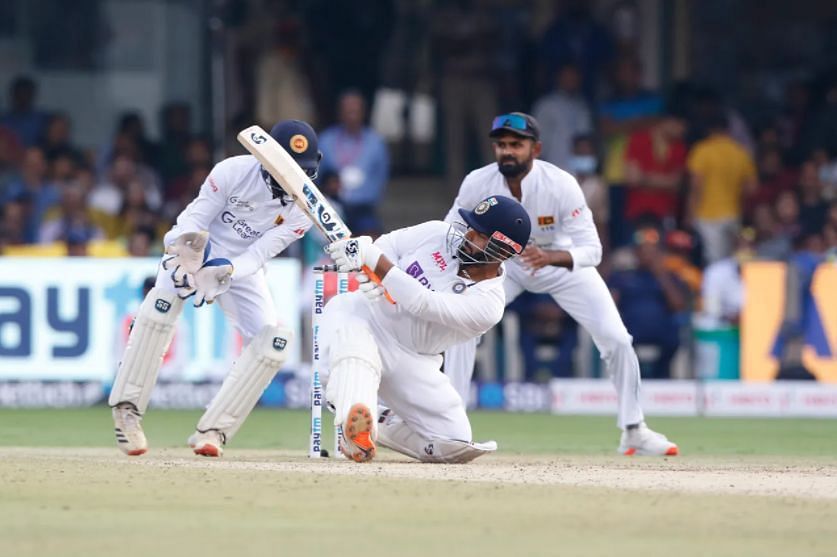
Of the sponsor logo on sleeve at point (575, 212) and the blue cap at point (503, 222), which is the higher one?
the sponsor logo on sleeve at point (575, 212)

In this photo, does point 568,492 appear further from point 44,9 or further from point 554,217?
point 44,9

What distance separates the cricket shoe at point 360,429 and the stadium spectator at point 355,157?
21.7 feet

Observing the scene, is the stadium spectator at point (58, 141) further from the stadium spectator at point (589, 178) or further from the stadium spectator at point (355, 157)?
the stadium spectator at point (589, 178)

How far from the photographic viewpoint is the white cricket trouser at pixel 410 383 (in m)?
8.16

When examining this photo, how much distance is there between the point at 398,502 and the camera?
21.7 feet

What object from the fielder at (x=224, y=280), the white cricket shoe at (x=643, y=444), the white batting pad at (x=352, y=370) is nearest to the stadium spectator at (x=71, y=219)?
the fielder at (x=224, y=280)

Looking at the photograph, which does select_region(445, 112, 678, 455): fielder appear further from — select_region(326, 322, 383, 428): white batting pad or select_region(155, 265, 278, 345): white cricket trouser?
select_region(326, 322, 383, 428): white batting pad

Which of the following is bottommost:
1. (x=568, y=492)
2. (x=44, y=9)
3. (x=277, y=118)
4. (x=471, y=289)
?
(x=568, y=492)

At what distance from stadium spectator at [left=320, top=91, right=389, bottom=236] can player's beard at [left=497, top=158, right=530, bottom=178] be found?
5.03 m

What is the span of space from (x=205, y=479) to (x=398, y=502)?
100 centimetres

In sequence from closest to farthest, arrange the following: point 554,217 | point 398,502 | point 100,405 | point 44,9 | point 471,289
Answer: point 398,502
point 471,289
point 554,217
point 100,405
point 44,9

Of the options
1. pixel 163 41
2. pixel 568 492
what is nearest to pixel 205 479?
pixel 568 492

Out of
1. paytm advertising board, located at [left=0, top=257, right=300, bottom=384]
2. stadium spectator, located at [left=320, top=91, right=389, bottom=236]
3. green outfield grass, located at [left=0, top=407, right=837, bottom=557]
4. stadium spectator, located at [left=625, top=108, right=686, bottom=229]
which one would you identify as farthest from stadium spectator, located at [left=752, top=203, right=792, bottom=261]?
Answer: green outfield grass, located at [left=0, top=407, right=837, bottom=557]

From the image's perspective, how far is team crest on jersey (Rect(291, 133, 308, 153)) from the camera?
849cm
